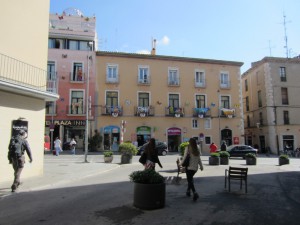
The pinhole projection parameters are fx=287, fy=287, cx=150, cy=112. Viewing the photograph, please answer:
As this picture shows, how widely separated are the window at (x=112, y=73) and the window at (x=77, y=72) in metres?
3.09

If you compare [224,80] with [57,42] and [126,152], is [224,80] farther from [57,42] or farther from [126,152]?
[126,152]

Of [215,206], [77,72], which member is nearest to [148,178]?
[215,206]

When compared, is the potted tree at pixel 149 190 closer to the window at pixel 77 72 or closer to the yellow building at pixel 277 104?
the window at pixel 77 72

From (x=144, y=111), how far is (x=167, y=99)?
3.35 metres

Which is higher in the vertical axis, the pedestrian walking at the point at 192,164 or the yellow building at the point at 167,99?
the yellow building at the point at 167,99

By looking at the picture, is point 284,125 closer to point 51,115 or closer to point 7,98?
point 51,115

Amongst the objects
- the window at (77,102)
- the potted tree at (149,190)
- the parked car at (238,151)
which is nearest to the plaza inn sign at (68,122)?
the window at (77,102)

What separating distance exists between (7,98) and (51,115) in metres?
21.6

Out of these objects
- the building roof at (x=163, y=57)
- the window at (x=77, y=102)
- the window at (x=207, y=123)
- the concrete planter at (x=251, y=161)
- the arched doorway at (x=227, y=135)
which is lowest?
the concrete planter at (x=251, y=161)

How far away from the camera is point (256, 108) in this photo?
1647 inches

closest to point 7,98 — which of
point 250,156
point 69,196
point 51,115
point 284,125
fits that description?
point 69,196

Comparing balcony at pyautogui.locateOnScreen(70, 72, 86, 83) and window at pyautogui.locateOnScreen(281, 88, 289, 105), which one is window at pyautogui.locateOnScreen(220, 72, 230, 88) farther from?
balcony at pyautogui.locateOnScreen(70, 72, 86, 83)

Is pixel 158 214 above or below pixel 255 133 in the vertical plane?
below

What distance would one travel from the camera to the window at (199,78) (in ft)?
119
